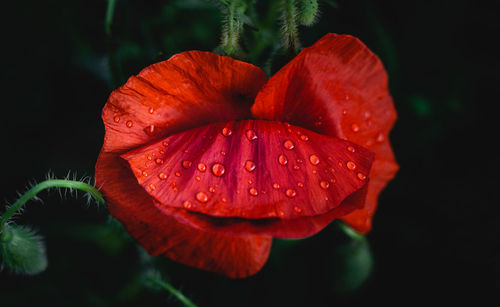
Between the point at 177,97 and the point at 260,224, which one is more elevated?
the point at 177,97

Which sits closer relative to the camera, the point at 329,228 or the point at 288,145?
the point at 288,145

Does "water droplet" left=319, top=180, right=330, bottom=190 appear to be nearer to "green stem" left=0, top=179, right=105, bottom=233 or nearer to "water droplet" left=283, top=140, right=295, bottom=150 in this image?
"water droplet" left=283, top=140, right=295, bottom=150

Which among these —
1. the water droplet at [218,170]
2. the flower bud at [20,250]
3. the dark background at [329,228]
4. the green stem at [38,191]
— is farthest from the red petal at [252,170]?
the dark background at [329,228]

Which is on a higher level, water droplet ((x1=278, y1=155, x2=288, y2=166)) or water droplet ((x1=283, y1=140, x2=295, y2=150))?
water droplet ((x1=283, y1=140, x2=295, y2=150))

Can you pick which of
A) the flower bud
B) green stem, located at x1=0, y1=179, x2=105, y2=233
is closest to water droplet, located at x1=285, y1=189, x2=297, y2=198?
green stem, located at x1=0, y1=179, x2=105, y2=233

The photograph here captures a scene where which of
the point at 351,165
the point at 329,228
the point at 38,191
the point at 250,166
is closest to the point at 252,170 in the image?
the point at 250,166

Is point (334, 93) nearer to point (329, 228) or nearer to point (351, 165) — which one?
point (351, 165)

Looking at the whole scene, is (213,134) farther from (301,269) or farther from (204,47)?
(301,269)
